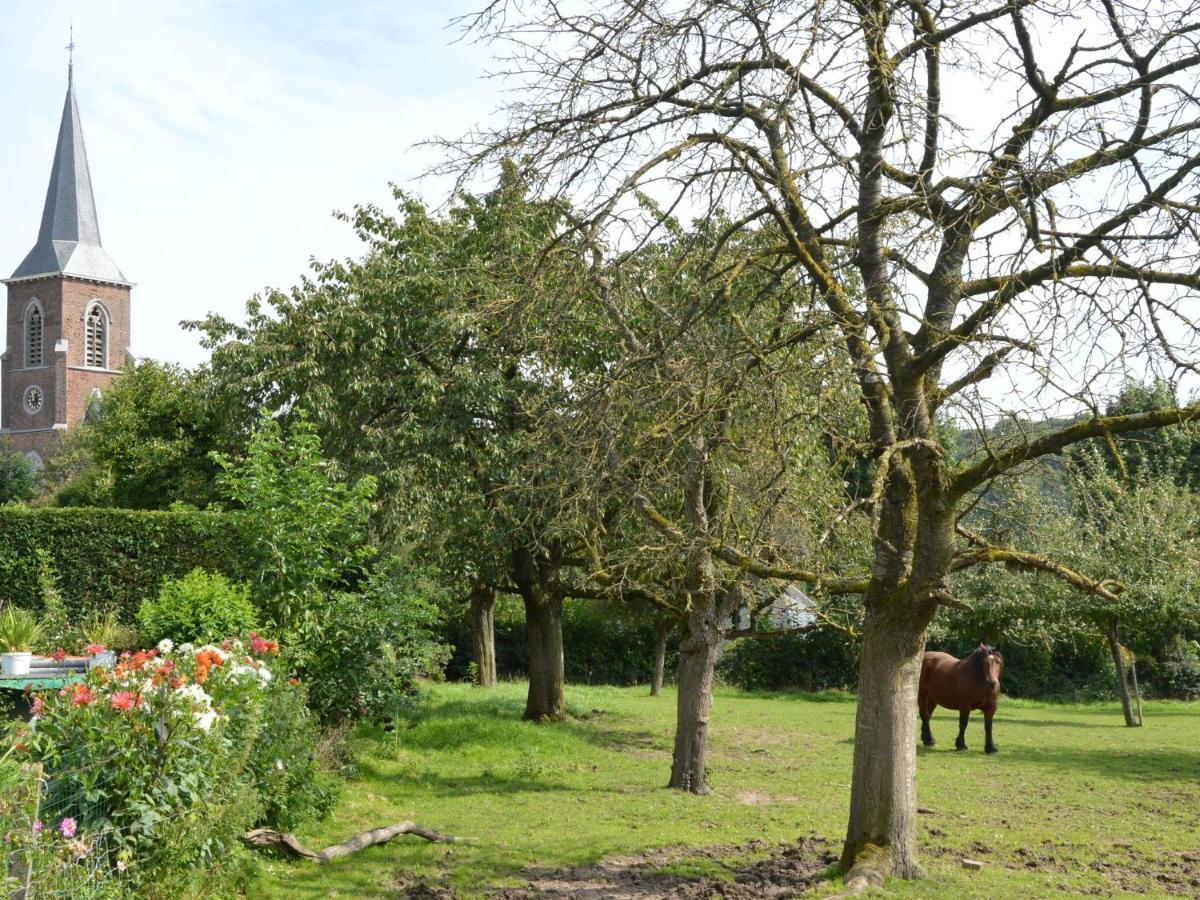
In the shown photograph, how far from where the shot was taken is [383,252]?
16703 mm

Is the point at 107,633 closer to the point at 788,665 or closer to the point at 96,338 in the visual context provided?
the point at 788,665

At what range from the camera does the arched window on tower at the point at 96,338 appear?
8219 cm

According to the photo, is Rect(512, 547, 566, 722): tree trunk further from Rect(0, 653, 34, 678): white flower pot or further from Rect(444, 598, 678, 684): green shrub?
Rect(444, 598, 678, 684): green shrub

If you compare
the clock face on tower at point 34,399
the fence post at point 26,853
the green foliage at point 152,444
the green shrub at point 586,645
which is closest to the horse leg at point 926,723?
the green shrub at point 586,645

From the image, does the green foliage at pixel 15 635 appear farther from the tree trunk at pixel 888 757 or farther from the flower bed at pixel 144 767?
the tree trunk at pixel 888 757

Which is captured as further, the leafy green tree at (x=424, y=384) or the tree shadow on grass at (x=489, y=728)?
the tree shadow on grass at (x=489, y=728)

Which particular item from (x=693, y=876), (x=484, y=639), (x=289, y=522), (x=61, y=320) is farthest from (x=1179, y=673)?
(x=61, y=320)

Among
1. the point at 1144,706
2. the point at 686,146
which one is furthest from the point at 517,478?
the point at 1144,706

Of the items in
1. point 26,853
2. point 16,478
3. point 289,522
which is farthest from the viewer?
point 16,478

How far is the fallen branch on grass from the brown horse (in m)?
9.78

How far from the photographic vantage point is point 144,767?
20.2ft

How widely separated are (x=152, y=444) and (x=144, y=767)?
26.4m

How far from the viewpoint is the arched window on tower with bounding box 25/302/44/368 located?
3238 inches

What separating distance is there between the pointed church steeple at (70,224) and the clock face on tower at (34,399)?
8384 mm
